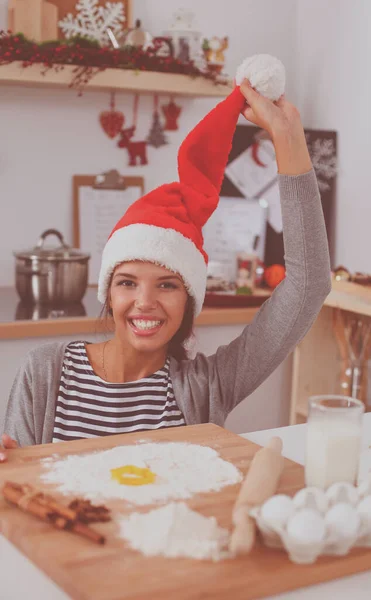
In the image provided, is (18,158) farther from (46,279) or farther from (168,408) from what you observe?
A: (168,408)

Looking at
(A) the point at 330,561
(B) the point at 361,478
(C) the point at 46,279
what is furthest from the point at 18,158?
(A) the point at 330,561

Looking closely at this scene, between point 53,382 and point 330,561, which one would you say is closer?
point 330,561

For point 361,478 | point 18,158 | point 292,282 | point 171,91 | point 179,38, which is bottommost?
point 361,478

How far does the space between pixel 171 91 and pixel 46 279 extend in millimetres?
811

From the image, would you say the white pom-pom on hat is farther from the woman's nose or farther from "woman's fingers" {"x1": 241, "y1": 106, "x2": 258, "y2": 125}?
the woman's nose

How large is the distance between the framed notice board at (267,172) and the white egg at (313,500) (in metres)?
2.44

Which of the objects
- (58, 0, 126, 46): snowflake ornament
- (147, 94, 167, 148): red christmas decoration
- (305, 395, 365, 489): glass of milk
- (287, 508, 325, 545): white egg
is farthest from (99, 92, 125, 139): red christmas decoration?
(287, 508, 325, 545): white egg

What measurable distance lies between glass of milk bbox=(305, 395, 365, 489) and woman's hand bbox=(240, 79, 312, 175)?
1.42ft

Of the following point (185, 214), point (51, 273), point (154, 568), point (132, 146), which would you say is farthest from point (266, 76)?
point (132, 146)

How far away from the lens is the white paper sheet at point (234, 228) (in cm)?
334

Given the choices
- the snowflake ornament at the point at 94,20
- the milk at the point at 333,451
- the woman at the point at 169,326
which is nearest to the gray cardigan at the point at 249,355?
the woman at the point at 169,326

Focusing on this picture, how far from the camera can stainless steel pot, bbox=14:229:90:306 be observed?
269 cm

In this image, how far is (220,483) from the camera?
1010 millimetres

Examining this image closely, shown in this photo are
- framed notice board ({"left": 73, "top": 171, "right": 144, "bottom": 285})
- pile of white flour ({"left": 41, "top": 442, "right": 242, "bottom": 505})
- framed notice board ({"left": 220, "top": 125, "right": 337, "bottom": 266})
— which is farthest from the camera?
framed notice board ({"left": 220, "top": 125, "right": 337, "bottom": 266})
